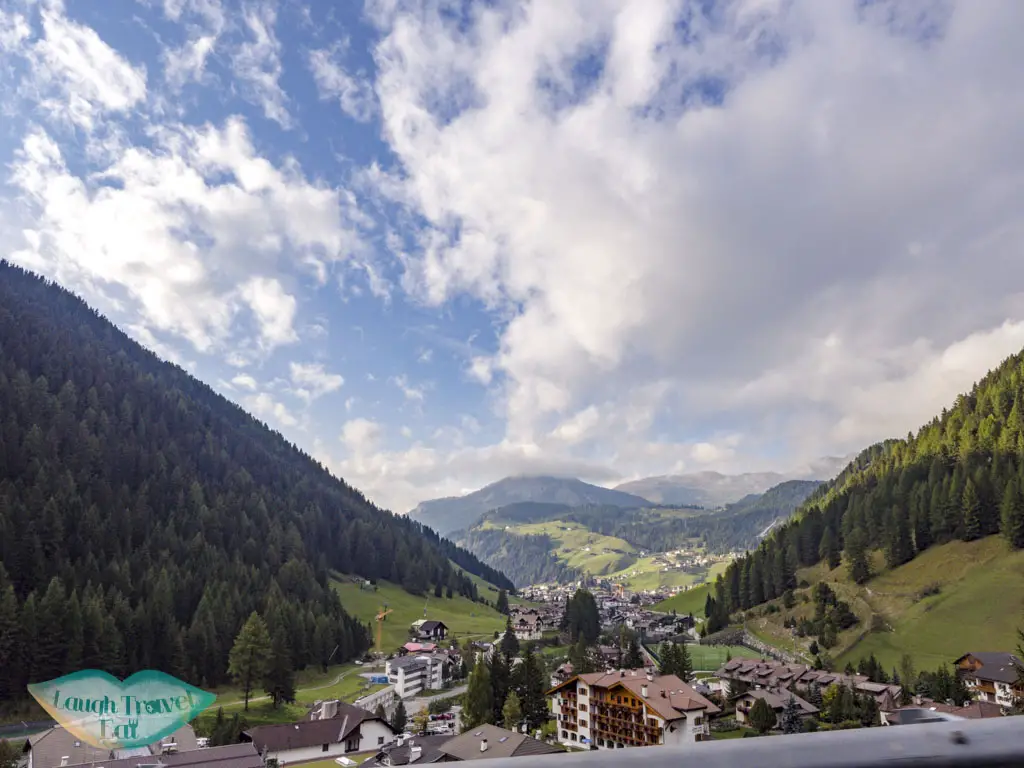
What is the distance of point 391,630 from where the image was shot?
384ft

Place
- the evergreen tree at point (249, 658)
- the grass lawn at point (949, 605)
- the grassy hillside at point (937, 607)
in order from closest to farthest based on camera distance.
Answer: the evergreen tree at point (249, 658) → the grass lawn at point (949, 605) → the grassy hillside at point (937, 607)

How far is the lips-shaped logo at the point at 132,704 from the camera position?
9172 mm

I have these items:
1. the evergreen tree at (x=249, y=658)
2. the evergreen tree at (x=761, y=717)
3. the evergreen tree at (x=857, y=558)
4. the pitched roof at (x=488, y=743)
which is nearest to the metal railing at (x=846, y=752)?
the pitched roof at (x=488, y=743)

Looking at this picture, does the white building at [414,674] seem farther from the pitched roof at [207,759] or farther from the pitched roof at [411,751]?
the pitched roof at [207,759]

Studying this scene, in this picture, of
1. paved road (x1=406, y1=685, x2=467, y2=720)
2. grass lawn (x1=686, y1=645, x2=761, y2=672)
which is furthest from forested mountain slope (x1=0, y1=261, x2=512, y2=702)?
grass lawn (x1=686, y1=645, x2=761, y2=672)

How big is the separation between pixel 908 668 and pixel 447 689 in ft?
185

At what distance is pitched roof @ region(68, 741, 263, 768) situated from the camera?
30.1 meters

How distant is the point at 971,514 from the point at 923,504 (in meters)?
9.98

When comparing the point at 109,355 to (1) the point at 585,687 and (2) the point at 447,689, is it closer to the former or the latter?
(2) the point at 447,689

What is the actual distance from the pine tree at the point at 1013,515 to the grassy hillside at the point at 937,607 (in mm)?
1677

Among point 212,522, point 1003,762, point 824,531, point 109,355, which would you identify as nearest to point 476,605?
point 212,522

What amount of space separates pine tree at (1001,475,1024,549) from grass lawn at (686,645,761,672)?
4324 centimetres

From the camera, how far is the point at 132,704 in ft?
33.9

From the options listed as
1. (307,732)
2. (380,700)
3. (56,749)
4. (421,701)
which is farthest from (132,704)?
(421,701)
